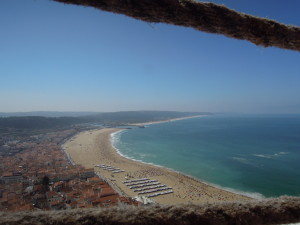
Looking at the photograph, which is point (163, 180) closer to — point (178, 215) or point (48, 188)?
point (48, 188)

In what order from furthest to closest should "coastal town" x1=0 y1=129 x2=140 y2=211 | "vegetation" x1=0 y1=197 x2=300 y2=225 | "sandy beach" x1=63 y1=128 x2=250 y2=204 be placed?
"sandy beach" x1=63 y1=128 x2=250 y2=204, "coastal town" x1=0 y1=129 x2=140 y2=211, "vegetation" x1=0 y1=197 x2=300 y2=225

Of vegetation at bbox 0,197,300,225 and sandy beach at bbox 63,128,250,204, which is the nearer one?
vegetation at bbox 0,197,300,225

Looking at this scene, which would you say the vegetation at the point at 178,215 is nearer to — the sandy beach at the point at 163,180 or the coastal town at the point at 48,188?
the coastal town at the point at 48,188

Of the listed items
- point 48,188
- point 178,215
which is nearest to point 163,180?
point 48,188

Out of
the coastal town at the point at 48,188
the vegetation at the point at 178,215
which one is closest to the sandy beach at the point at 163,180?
the coastal town at the point at 48,188

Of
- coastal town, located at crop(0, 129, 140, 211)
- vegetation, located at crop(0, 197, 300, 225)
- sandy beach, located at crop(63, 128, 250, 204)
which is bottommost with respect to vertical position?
sandy beach, located at crop(63, 128, 250, 204)

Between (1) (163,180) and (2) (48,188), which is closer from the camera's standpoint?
(2) (48,188)

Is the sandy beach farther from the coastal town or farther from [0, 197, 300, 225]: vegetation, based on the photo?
[0, 197, 300, 225]: vegetation

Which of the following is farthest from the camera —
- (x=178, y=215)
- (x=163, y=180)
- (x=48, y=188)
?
(x=163, y=180)

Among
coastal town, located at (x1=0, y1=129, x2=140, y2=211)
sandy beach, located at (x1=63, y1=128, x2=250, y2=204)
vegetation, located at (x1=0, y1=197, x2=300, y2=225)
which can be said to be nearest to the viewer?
vegetation, located at (x1=0, y1=197, x2=300, y2=225)

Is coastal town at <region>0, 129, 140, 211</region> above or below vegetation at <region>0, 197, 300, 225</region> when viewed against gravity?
below

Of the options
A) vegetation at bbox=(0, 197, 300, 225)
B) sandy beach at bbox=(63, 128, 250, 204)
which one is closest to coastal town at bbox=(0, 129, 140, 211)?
sandy beach at bbox=(63, 128, 250, 204)

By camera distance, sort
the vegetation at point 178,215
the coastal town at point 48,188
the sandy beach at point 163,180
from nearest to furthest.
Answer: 1. the vegetation at point 178,215
2. the coastal town at point 48,188
3. the sandy beach at point 163,180
